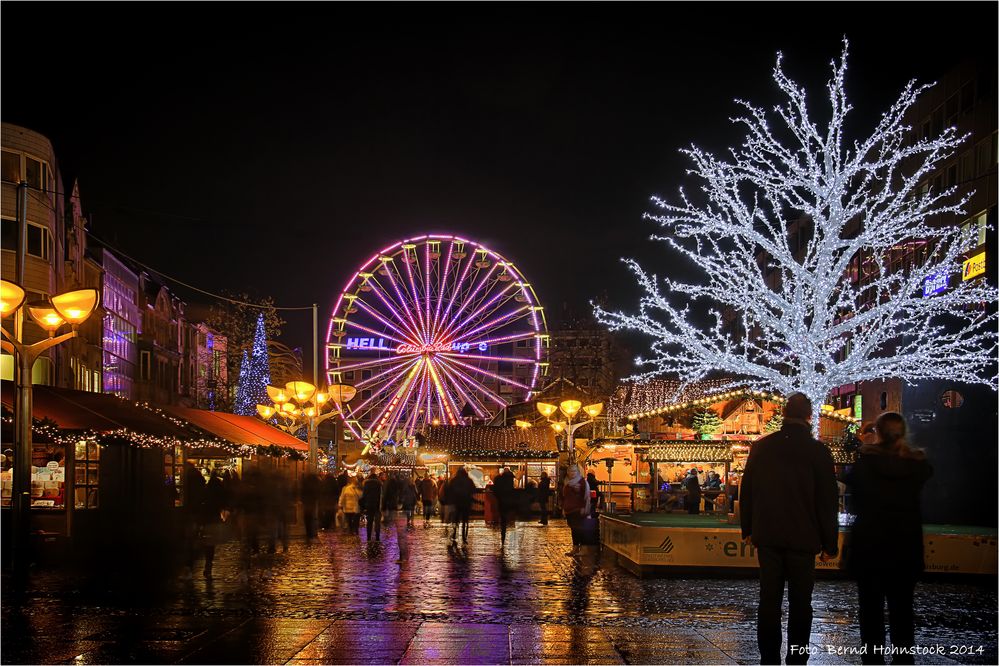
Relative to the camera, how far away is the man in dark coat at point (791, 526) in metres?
7.92

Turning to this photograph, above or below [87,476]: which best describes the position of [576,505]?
below

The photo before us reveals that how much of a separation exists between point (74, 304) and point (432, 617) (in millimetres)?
9002

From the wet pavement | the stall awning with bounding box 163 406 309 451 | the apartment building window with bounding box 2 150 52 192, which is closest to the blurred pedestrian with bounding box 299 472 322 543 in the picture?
the stall awning with bounding box 163 406 309 451

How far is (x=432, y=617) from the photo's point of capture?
463 inches

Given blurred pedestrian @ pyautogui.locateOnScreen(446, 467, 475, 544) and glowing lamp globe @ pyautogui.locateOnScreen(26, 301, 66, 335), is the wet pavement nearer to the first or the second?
glowing lamp globe @ pyautogui.locateOnScreen(26, 301, 66, 335)

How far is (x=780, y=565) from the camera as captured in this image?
8.02m

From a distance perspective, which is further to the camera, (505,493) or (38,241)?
(38,241)

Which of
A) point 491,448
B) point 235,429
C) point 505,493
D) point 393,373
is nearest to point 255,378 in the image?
point 491,448

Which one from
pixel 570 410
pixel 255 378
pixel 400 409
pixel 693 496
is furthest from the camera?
pixel 255 378

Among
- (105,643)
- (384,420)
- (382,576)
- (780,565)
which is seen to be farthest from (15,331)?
(384,420)

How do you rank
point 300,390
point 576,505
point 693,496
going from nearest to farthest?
point 576,505 < point 693,496 < point 300,390

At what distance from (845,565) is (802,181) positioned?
1552 cm

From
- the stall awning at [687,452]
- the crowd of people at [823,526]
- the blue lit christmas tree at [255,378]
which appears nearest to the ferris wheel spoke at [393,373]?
the stall awning at [687,452]

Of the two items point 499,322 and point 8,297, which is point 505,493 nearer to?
point 8,297
